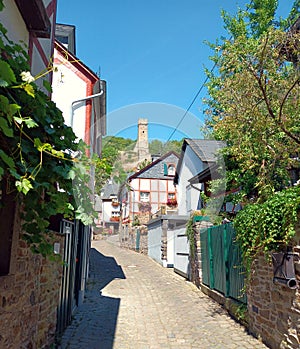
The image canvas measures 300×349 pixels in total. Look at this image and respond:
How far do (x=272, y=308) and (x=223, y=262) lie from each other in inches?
89.5

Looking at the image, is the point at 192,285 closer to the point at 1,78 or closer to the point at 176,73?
the point at 176,73

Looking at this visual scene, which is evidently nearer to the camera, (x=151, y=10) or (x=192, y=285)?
(x=151, y=10)

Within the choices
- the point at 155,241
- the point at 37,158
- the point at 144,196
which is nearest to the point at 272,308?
the point at 37,158

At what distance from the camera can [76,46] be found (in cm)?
966

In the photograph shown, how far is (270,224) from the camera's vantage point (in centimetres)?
402

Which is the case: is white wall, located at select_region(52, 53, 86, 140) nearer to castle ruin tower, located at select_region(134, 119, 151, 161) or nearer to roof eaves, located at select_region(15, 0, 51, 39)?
castle ruin tower, located at select_region(134, 119, 151, 161)

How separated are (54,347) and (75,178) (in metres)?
2.78

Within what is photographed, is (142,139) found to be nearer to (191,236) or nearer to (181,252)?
(191,236)

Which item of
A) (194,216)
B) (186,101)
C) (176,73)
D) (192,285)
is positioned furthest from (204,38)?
(192,285)

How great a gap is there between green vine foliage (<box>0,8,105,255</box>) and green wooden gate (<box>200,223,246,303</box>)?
3.61 metres

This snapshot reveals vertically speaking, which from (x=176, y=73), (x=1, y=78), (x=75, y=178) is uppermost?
(x=176, y=73)

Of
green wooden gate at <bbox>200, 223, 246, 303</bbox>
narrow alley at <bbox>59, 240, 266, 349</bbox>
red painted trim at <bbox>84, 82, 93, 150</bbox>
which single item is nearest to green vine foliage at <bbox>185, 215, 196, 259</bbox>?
green wooden gate at <bbox>200, 223, 246, 303</bbox>

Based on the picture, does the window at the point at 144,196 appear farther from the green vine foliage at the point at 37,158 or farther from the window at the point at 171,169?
the green vine foliage at the point at 37,158

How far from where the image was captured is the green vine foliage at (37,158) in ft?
6.68
